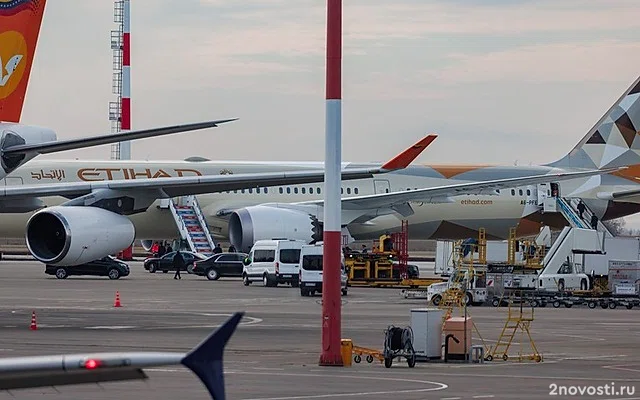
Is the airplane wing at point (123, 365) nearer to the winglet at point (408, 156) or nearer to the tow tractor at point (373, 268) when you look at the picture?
the winglet at point (408, 156)

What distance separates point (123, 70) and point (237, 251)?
19807mm

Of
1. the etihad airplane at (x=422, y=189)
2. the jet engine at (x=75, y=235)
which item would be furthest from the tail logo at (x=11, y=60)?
the etihad airplane at (x=422, y=189)

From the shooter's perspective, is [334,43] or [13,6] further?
[13,6]

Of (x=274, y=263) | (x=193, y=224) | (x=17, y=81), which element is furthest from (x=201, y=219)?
(x=17, y=81)

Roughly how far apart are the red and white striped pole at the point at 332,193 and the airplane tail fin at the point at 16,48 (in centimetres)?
645

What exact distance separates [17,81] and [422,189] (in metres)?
28.9

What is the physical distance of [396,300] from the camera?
37688mm

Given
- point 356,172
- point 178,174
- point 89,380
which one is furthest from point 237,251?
point 89,380

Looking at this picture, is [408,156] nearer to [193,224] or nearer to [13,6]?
[13,6]

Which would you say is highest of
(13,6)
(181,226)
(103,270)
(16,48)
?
(13,6)

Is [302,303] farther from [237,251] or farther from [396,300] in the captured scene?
[237,251]

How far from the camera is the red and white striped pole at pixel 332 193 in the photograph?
1812 cm

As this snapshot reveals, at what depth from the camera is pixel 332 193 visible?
18281mm

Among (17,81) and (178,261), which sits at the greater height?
(17,81)
